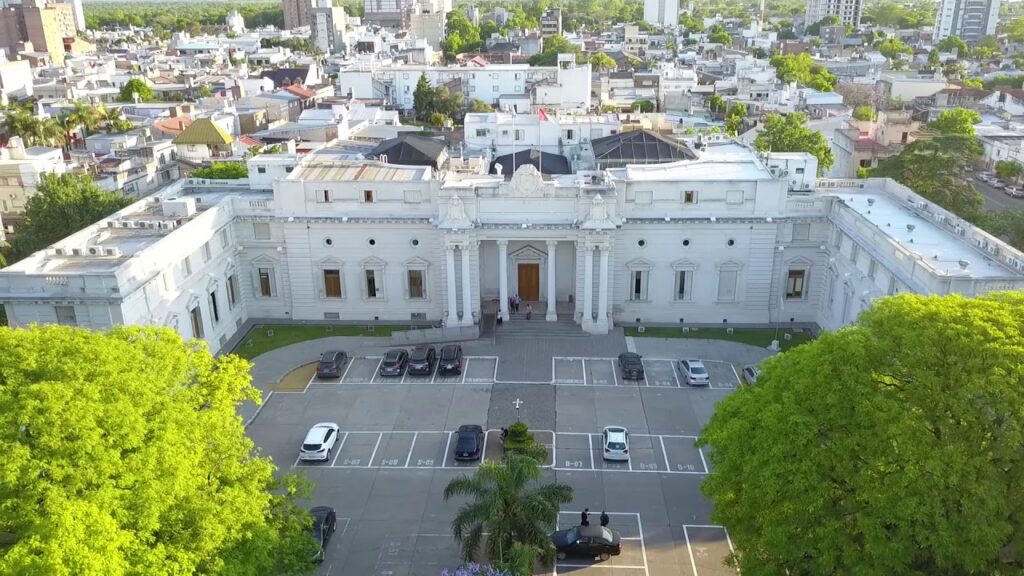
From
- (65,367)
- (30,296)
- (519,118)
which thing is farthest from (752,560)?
(519,118)

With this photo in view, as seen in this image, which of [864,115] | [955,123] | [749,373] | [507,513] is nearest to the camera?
[507,513]

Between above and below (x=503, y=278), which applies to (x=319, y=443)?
below

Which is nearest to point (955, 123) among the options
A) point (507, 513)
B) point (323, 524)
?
point (507, 513)

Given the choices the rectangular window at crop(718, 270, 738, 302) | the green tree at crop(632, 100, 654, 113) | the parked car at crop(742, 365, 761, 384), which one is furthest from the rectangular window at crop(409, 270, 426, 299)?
the green tree at crop(632, 100, 654, 113)

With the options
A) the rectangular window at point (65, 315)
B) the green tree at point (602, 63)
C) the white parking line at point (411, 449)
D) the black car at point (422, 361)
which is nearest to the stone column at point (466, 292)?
the black car at point (422, 361)

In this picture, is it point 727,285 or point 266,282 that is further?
point 266,282

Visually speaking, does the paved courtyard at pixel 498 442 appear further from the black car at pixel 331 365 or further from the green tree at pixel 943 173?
the green tree at pixel 943 173

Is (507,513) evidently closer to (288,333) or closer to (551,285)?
(551,285)
